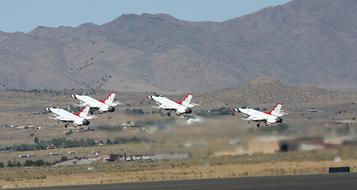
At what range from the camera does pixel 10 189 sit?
119 m

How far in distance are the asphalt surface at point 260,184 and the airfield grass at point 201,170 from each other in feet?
34.3

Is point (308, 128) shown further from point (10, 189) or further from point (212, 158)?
point (10, 189)

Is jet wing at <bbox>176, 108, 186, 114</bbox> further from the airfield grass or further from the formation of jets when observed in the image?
the airfield grass

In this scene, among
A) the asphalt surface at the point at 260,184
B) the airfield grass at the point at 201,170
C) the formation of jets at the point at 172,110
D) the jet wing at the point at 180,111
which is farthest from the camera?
the jet wing at the point at 180,111

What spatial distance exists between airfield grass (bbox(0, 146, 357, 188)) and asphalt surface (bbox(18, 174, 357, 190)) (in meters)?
10.5

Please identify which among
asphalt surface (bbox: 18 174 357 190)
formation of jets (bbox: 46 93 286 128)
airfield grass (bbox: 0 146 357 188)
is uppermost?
formation of jets (bbox: 46 93 286 128)

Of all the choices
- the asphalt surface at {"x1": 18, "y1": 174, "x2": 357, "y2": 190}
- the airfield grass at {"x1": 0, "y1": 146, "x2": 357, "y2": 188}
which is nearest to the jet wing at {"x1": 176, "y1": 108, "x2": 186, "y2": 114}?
the airfield grass at {"x1": 0, "y1": 146, "x2": 357, "y2": 188}

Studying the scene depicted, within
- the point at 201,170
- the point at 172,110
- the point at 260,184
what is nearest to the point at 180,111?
the point at 172,110

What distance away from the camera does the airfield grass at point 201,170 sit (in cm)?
13175

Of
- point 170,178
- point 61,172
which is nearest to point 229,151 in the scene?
point 170,178

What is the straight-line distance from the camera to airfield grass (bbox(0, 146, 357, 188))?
13175cm

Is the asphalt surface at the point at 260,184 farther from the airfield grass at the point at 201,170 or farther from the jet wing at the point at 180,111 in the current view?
the jet wing at the point at 180,111

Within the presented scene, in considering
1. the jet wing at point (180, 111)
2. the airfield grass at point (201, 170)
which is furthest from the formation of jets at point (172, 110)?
the airfield grass at point (201, 170)

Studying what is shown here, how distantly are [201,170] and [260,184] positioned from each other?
33.5 m
